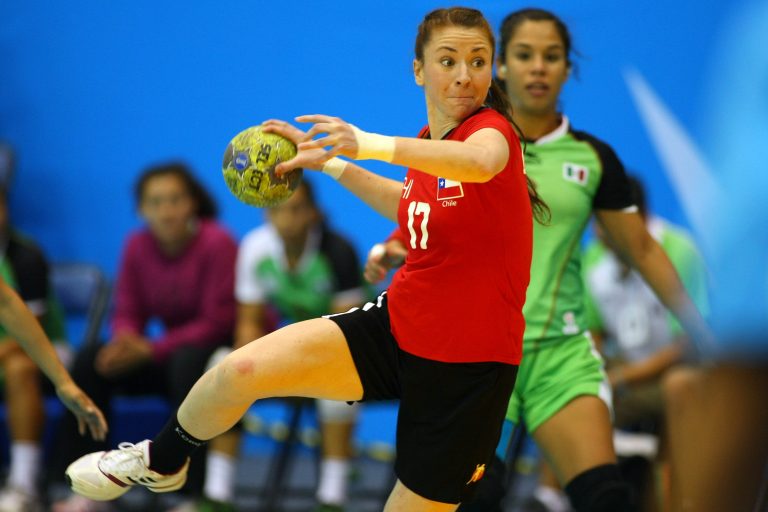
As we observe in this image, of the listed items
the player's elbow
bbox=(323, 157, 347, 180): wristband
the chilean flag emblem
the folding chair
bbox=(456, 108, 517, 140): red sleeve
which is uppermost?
bbox=(456, 108, 517, 140): red sleeve

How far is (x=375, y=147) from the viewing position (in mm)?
3119

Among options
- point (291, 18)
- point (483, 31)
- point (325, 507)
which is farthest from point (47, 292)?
point (483, 31)

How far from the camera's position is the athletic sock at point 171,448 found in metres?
3.69

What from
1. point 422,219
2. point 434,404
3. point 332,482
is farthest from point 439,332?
point 332,482

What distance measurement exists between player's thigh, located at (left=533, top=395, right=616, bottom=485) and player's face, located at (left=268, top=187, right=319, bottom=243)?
97.0 inches

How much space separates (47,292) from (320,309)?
4.73ft

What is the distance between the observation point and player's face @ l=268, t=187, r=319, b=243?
6273 millimetres

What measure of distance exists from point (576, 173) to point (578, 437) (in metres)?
0.92

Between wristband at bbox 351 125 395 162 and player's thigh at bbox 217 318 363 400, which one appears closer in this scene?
wristband at bbox 351 125 395 162

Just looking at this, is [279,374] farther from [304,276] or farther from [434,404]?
[304,276]

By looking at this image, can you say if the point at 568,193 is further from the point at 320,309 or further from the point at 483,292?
the point at 320,309

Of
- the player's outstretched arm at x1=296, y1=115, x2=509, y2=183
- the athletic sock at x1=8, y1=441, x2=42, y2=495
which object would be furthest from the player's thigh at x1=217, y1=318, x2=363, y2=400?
the athletic sock at x1=8, y1=441, x2=42, y2=495

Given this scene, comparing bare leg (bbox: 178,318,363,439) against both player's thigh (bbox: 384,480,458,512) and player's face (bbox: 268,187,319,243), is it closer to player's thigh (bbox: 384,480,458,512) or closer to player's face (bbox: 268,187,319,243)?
player's thigh (bbox: 384,480,458,512)

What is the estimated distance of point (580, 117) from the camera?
287 inches
